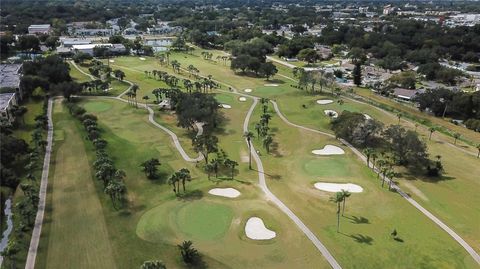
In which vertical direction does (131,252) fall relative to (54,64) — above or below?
below

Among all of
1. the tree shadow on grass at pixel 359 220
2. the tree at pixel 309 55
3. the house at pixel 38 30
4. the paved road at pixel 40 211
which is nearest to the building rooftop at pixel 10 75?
the paved road at pixel 40 211

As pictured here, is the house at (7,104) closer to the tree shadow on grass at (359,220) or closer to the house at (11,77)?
the house at (11,77)

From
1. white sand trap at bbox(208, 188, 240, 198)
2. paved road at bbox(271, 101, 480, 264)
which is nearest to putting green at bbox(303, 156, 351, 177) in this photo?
paved road at bbox(271, 101, 480, 264)

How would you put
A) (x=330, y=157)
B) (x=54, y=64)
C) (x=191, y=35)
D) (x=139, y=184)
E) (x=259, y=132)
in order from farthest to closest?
1. (x=191, y=35)
2. (x=54, y=64)
3. (x=259, y=132)
4. (x=330, y=157)
5. (x=139, y=184)

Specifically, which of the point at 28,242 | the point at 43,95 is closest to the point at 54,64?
the point at 43,95

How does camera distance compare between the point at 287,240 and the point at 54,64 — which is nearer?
the point at 287,240

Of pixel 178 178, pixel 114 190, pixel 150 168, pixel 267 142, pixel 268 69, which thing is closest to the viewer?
pixel 114 190

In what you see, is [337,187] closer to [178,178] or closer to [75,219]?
[178,178]

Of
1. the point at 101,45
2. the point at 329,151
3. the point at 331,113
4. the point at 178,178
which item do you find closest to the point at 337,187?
the point at 329,151

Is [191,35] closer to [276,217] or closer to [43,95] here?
[43,95]
